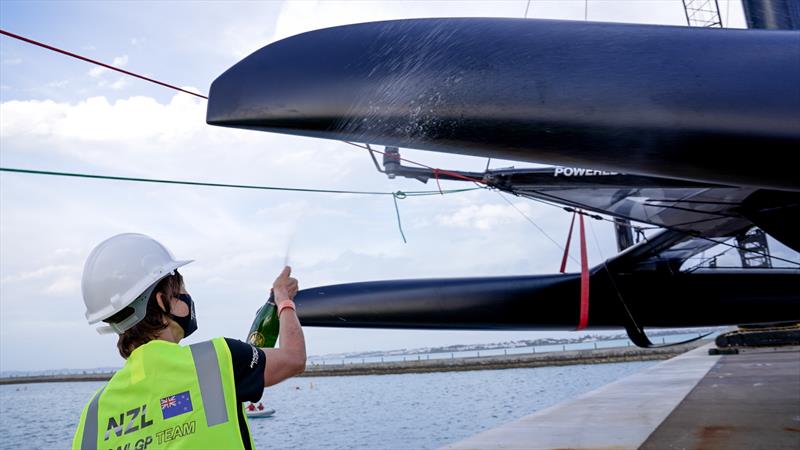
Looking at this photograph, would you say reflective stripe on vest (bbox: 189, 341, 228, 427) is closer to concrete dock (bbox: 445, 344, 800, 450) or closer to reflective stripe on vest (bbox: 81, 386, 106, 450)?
reflective stripe on vest (bbox: 81, 386, 106, 450)

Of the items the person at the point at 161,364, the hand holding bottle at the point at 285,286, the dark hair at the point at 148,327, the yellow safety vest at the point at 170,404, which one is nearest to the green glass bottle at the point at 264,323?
the hand holding bottle at the point at 285,286

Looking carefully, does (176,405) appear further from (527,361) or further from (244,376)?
(527,361)

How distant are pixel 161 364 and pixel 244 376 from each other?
0.19 meters

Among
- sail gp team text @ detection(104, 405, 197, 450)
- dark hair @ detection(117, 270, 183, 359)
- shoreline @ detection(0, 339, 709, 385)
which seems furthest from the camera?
shoreline @ detection(0, 339, 709, 385)

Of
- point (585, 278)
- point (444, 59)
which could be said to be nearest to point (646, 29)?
point (444, 59)

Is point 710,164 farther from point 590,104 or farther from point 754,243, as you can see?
point 754,243

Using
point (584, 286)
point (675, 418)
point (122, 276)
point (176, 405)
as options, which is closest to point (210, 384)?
point (176, 405)

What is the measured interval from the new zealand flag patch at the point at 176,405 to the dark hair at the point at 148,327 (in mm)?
211

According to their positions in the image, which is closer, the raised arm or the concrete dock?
the raised arm

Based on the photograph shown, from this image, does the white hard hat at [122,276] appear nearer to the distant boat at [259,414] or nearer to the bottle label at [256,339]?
the bottle label at [256,339]

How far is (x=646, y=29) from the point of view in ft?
8.66

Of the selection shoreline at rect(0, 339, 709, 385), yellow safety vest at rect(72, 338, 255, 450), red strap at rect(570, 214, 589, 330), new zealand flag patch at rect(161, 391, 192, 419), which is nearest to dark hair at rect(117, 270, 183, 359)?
yellow safety vest at rect(72, 338, 255, 450)

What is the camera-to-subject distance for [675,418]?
675 centimetres

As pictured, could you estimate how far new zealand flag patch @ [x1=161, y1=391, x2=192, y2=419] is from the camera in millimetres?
1369
